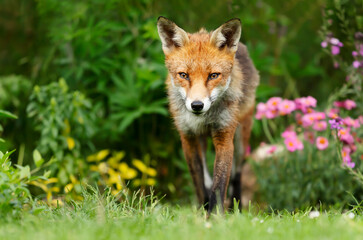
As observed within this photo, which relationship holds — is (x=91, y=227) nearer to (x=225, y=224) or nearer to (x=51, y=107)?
(x=225, y=224)

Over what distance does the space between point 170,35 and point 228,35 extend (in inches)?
19.9

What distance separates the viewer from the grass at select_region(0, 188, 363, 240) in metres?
2.55

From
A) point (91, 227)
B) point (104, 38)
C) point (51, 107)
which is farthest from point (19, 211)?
point (104, 38)

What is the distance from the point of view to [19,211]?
9.70 feet

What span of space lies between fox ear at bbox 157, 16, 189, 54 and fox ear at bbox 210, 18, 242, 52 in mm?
250

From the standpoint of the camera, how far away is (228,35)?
12.2ft

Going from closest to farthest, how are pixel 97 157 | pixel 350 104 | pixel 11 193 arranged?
pixel 11 193, pixel 350 104, pixel 97 157

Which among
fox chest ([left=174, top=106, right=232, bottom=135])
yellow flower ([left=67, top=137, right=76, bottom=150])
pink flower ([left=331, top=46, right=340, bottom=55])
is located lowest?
yellow flower ([left=67, top=137, right=76, bottom=150])

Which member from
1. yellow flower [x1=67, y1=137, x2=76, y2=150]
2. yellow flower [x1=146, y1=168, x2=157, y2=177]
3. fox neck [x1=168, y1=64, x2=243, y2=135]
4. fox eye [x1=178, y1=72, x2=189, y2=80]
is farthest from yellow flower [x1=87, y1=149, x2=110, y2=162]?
fox eye [x1=178, y1=72, x2=189, y2=80]

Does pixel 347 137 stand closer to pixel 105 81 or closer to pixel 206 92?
pixel 206 92

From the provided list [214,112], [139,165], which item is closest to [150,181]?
[139,165]

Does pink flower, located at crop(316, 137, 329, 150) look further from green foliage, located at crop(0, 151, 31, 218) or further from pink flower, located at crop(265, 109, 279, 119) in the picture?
green foliage, located at crop(0, 151, 31, 218)

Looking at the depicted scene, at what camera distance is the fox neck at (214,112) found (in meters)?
3.82

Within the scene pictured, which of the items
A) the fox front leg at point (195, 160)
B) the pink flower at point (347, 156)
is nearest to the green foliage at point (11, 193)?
the fox front leg at point (195, 160)
